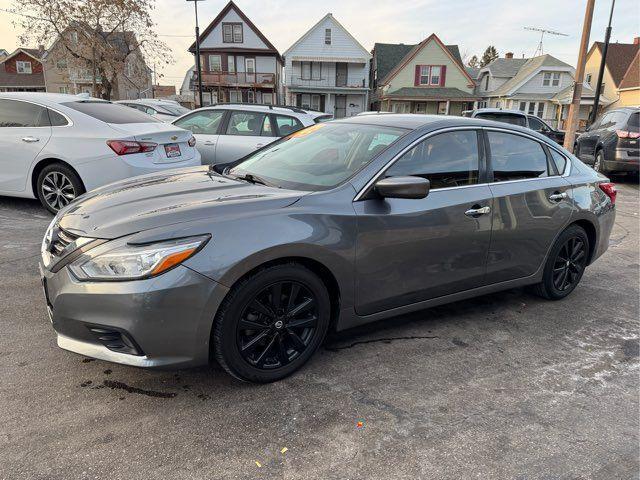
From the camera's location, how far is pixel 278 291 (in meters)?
2.68

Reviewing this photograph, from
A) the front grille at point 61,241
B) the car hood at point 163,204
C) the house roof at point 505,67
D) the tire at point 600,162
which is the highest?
the house roof at point 505,67

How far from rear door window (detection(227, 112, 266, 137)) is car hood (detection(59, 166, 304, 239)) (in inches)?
205

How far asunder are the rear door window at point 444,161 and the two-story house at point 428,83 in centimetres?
3604

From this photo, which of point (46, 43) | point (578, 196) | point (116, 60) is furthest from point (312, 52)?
point (578, 196)

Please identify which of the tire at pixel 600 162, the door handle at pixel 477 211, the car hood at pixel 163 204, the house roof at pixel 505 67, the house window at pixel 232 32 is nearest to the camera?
the car hood at pixel 163 204

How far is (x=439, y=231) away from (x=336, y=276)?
0.87 metres

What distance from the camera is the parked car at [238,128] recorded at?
8.30 m

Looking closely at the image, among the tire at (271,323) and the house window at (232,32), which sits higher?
the house window at (232,32)

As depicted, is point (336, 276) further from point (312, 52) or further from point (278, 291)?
point (312, 52)

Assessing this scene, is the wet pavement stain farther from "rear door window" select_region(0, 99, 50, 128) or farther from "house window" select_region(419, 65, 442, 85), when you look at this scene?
"house window" select_region(419, 65, 442, 85)

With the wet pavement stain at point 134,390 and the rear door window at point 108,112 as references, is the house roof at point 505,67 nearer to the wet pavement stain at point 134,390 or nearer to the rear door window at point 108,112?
the rear door window at point 108,112

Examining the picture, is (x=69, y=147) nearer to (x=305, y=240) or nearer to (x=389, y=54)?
(x=305, y=240)

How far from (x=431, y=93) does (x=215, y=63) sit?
60.1 feet

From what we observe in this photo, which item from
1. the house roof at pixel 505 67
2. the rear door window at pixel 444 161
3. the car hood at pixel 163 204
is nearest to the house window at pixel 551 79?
the house roof at pixel 505 67
